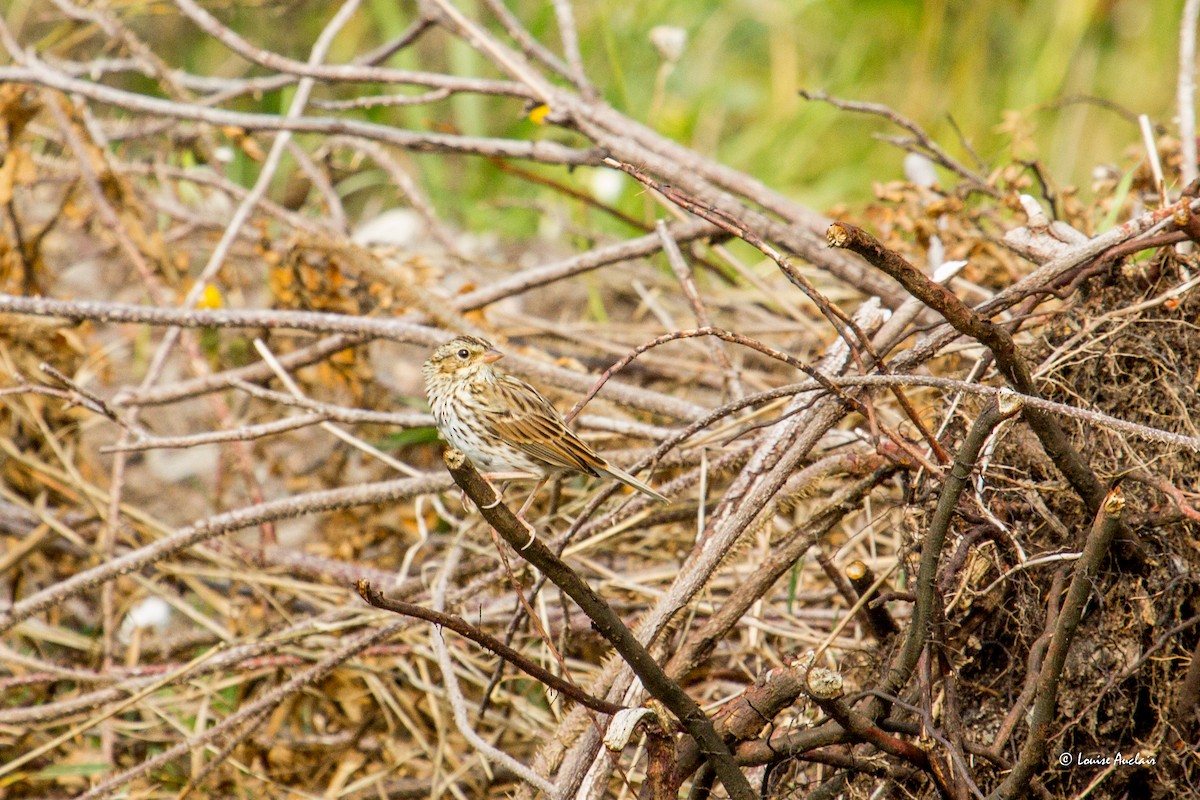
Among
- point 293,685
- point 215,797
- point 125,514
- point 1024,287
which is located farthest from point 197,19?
Answer: point 1024,287

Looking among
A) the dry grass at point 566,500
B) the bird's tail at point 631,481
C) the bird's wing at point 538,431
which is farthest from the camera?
the bird's wing at point 538,431

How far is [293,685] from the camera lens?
3234 mm

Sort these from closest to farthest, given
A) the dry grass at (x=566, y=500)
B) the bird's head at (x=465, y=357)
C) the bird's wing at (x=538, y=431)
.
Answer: the dry grass at (x=566, y=500)
the bird's wing at (x=538, y=431)
the bird's head at (x=465, y=357)

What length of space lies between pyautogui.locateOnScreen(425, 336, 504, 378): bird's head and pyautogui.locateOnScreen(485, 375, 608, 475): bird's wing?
128mm

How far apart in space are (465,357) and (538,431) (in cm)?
40

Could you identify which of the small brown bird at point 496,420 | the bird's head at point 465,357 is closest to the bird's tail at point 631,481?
the small brown bird at point 496,420

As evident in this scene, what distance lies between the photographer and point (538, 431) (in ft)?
10.0

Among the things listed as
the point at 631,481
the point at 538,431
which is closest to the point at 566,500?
the point at 538,431

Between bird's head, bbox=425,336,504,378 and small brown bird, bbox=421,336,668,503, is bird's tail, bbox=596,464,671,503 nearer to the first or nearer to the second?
small brown bird, bbox=421,336,668,503

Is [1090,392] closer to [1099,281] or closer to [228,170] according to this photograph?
[1099,281]

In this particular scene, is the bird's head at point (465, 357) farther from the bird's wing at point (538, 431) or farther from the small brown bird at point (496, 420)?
the bird's wing at point (538, 431)

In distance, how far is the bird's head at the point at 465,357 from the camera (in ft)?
10.8

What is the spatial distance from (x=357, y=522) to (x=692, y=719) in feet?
7.81

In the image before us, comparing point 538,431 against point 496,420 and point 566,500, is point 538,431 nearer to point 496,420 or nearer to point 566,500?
point 496,420
